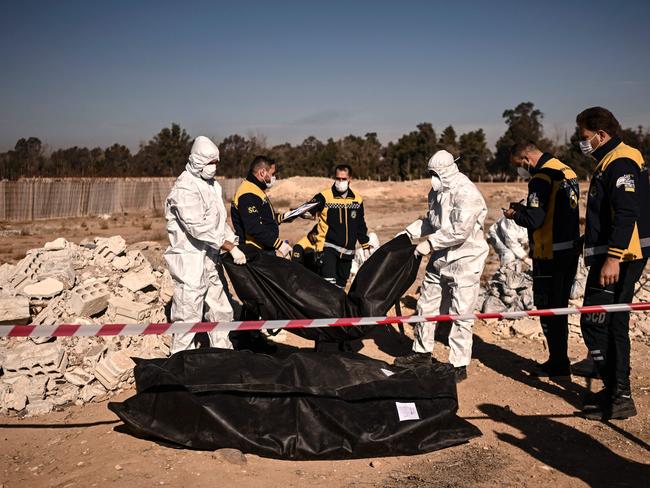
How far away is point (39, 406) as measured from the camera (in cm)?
513

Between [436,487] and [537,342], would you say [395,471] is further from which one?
[537,342]

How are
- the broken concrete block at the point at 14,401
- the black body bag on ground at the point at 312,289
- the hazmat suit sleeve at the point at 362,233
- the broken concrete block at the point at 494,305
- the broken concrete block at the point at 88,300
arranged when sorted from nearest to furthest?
the broken concrete block at the point at 14,401 → the black body bag on ground at the point at 312,289 → the broken concrete block at the point at 88,300 → the hazmat suit sleeve at the point at 362,233 → the broken concrete block at the point at 494,305

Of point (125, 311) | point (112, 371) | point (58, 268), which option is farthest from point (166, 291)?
point (112, 371)

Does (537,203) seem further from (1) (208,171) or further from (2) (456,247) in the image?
(1) (208,171)

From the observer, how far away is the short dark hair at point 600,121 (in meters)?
4.65

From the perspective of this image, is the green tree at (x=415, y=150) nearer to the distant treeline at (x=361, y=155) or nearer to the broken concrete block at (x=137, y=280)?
the distant treeline at (x=361, y=155)

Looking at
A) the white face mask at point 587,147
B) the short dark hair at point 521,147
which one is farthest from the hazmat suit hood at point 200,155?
the white face mask at point 587,147

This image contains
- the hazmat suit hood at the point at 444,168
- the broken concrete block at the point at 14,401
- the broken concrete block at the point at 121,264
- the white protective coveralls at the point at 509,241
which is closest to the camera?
the broken concrete block at the point at 14,401

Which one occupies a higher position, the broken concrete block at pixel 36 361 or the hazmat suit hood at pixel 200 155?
the hazmat suit hood at pixel 200 155

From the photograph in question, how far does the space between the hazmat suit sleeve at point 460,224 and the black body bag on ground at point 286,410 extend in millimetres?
1606

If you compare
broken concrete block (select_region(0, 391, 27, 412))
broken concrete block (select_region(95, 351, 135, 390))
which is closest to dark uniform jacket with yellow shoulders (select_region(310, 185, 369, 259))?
broken concrete block (select_region(95, 351, 135, 390))

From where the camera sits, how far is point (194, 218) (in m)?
5.32

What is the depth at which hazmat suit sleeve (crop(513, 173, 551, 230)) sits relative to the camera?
540 cm

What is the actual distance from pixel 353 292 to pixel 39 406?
9.37ft
